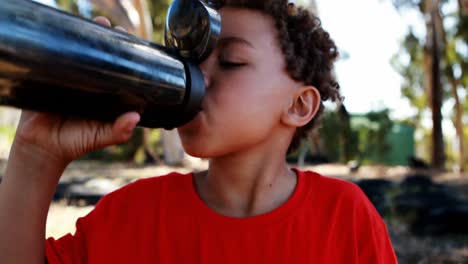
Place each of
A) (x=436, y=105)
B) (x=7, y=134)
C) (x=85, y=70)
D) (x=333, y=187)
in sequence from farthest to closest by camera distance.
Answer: (x=7, y=134) → (x=436, y=105) → (x=333, y=187) → (x=85, y=70)

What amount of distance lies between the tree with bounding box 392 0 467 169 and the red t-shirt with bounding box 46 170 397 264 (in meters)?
13.0

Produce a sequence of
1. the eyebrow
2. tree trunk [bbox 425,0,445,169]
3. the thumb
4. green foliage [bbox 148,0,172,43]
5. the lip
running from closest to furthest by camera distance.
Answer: the thumb < the lip < the eyebrow < tree trunk [bbox 425,0,445,169] < green foliage [bbox 148,0,172,43]

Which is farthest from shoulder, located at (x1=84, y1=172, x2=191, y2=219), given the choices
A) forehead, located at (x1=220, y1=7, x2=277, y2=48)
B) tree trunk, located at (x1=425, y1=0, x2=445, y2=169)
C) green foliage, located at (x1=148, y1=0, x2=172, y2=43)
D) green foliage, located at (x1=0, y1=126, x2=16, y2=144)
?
green foliage, located at (x1=0, y1=126, x2=16, y2=144)

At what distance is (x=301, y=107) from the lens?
164cm

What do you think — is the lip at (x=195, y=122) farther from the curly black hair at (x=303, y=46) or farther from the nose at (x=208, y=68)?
the curly black hair at (x=303, y=46)

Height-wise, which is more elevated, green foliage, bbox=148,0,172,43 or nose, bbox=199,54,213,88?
green foliage, bbox=148,0,172,43

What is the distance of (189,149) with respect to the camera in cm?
136

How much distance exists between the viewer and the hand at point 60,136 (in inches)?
44.5

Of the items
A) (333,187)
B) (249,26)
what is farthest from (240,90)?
(333,187)

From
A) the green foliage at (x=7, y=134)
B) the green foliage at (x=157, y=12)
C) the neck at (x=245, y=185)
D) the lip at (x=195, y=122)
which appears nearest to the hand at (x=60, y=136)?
the lip at (x=195, y=122)

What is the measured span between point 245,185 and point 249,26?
20.4 inches

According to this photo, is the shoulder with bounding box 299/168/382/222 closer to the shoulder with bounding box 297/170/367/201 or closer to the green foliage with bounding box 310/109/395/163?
the shoulder with bounding box 297/170/367/201

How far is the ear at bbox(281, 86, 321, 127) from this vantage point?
62.6 inches

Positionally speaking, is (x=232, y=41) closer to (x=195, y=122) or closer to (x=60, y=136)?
(x=195, y=122)
